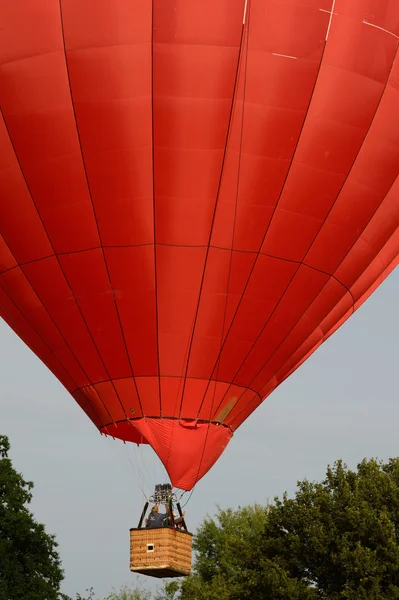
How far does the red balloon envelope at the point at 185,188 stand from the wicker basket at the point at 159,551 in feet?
3.45

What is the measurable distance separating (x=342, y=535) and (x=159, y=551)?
15559mm

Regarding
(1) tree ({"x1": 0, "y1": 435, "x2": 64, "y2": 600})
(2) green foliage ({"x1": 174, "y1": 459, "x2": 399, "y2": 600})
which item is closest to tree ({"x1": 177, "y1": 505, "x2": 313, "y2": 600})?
(2) green foliage ({"x1": 174, "y1": 459, "x2": 399, "y2": 600})

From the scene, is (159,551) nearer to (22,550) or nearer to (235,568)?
(22,550)

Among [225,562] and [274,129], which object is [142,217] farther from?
[225,562]

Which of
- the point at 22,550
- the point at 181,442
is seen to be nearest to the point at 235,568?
the point at 22,550

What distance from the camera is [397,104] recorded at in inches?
739

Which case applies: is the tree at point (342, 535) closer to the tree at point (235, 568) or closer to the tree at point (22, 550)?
the tree at point (235, 568)

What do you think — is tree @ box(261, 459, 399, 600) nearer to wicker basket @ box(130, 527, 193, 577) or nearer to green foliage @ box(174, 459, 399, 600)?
green foliage @ box(174, 459, 399, 600)

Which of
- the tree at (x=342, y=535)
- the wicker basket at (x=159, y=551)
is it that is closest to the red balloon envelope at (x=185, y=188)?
the wicker basket at (x=159, y=551)

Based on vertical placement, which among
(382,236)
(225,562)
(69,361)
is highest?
(225,562)

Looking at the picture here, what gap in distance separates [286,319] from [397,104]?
11.8ft

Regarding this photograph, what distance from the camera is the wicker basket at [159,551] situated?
18125 mm

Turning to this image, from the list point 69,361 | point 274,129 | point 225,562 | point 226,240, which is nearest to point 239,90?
point 274,129

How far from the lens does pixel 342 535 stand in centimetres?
3291
